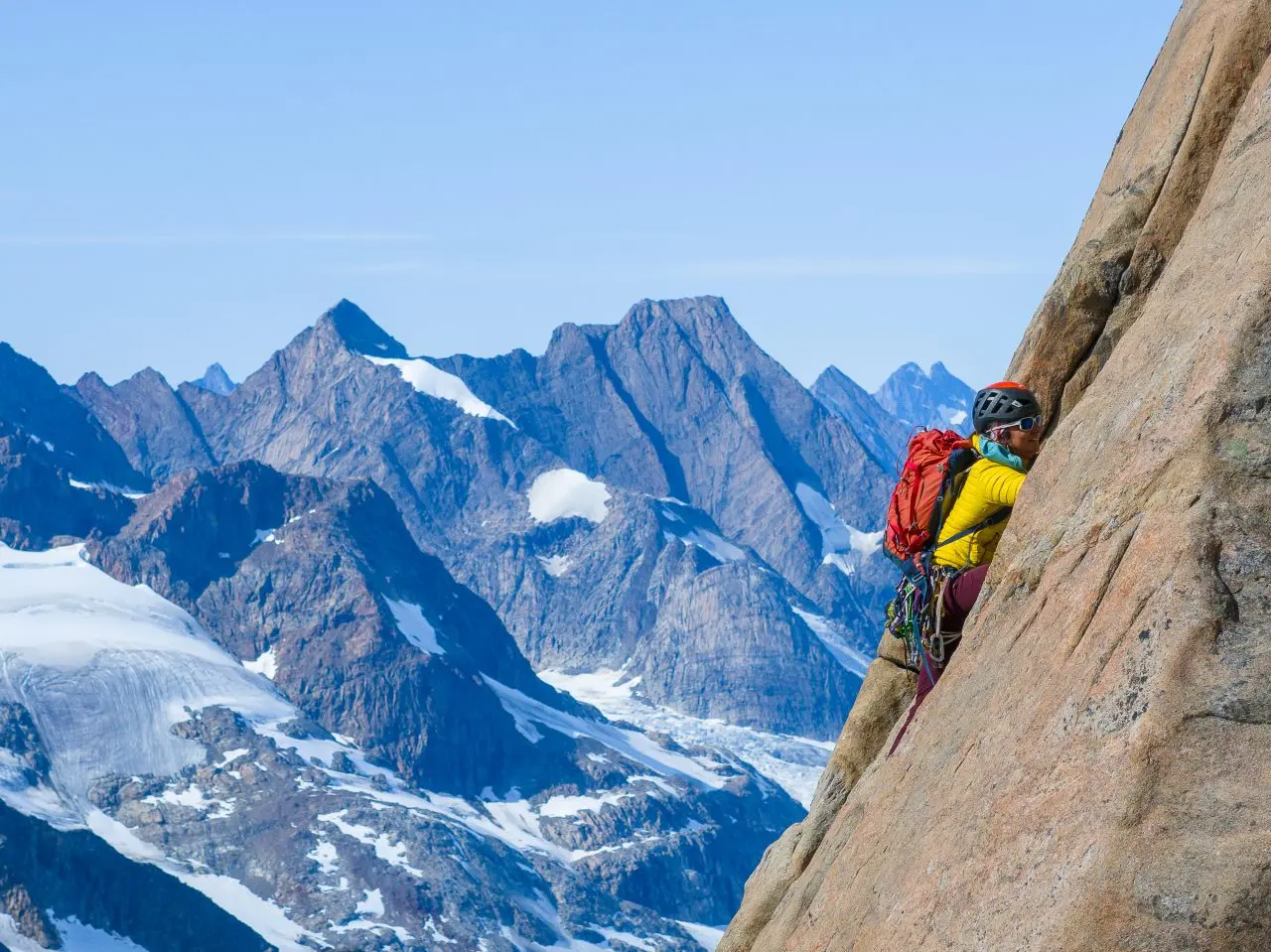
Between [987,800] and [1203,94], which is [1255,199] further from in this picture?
[987,800]

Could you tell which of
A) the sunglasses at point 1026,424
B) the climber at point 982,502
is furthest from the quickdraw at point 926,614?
the sunglasses at point 1026,424

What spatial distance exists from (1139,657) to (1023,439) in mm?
5052

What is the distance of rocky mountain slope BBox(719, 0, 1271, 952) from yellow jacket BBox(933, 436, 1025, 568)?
754mm

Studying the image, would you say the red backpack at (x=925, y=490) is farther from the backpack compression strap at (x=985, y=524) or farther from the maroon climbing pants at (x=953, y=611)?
the maroon climbing pants at (x=953, y=611)

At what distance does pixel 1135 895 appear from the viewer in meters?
11.3

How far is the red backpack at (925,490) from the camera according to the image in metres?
16.8

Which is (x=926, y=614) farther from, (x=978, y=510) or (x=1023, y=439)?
(x=1023, y=439)

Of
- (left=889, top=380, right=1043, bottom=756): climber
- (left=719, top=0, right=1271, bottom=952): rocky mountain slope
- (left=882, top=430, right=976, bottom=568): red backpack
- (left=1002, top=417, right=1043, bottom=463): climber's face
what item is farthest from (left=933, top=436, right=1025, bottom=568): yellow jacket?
(left=719, top=0, right=1271, bottom=952): rocky mountain slope

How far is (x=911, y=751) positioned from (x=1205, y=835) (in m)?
5.21

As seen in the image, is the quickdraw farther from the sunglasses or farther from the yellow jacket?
the sunglasses

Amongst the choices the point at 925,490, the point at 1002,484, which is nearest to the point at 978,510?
the point at 1002,484

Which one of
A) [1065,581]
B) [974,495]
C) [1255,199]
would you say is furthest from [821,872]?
[1255,199]

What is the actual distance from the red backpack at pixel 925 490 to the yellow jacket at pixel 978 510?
0.11 m

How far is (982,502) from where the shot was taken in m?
16.5
